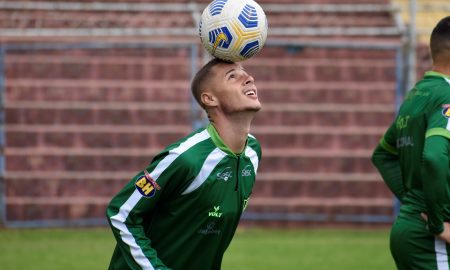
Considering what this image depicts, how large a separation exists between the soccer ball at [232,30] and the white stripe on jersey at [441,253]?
5.05 feet

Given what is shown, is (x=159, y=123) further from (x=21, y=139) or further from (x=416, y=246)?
(x=416, y=246)

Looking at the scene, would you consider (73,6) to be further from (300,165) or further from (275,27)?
(300,165)

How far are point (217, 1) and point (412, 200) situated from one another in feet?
5.48

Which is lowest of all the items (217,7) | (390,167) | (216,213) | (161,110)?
(161,110)

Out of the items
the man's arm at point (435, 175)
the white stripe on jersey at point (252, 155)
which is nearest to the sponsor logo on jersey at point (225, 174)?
the white stripe on jersey at point (252, 155)

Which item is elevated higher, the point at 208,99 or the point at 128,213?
the point at 208,99

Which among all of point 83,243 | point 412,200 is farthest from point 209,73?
point 83,243

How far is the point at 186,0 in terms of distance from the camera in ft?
47.9

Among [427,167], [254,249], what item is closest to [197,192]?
[427,167]

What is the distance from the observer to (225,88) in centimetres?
493

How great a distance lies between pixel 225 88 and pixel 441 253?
1629 millimetres

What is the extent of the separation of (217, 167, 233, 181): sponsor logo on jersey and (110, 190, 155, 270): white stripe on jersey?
0.46 m

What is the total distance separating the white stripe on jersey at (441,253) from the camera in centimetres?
538

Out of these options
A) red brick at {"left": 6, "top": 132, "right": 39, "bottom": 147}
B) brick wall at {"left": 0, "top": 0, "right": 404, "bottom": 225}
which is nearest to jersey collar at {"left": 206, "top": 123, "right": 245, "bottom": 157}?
brick wall at {"left": 0, "top": 0, "right": 404, "bottom": 225}
